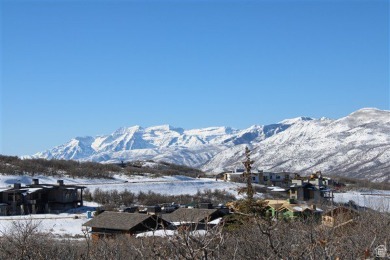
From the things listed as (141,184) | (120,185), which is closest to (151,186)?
(141,184)

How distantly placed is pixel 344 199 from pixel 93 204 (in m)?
36.2

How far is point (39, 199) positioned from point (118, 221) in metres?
25.9

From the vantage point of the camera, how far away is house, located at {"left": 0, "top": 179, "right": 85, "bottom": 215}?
60.5 m

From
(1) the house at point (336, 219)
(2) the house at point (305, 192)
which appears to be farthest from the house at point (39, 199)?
(1) the house at point (336, 219)

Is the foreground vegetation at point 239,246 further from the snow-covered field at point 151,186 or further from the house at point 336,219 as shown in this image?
the snow-covered field at point 151,186

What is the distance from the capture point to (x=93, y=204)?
67.2 meters

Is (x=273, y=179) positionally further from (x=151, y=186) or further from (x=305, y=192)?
(x=151, y=186)

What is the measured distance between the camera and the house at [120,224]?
3834 centimetres

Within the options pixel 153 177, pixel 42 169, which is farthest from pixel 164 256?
pixel 153 177

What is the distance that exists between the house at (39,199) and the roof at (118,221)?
20688 millimetres

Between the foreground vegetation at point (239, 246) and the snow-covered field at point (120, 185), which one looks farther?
the snow-covered field at point (120, 185)

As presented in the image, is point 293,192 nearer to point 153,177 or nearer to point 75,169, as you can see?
point 153,177

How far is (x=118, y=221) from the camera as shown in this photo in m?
39.8

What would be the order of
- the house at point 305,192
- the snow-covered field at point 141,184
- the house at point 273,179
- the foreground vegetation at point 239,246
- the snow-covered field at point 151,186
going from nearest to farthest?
the foreground vegetation at point 239,246
the snow-covered field at point 151,186
the snow-covered field at point 141,184
the house at point 305,192
the house at point 273,179
